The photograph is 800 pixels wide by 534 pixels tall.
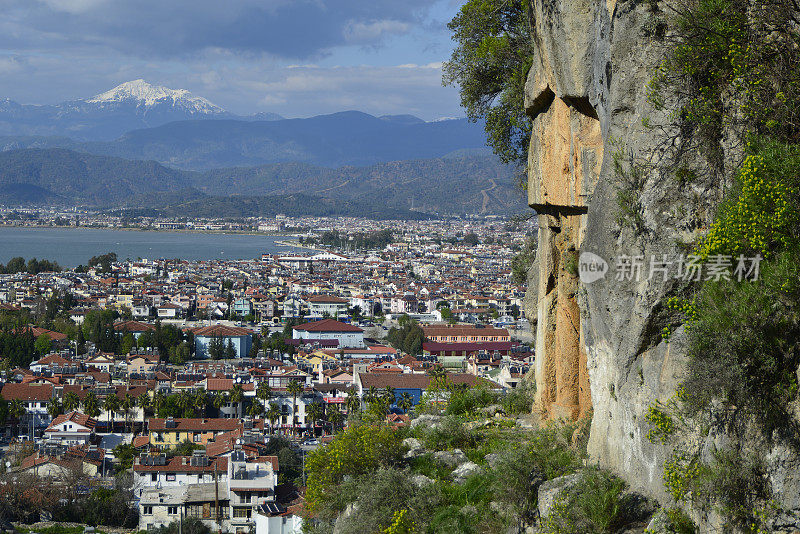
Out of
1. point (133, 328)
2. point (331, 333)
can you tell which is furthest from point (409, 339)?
point (133, 328)

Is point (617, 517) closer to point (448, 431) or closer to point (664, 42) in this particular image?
point (664, 42)

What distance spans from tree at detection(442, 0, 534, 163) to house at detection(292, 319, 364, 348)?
37453mm

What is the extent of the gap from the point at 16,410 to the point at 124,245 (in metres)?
95.1

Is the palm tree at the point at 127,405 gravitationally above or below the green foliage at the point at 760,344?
below

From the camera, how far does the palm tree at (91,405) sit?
3003cm

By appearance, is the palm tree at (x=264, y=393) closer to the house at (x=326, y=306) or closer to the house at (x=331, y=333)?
the house at (x=331, y=333)

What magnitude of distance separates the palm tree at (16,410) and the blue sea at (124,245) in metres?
61.5

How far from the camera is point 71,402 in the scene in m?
30.8

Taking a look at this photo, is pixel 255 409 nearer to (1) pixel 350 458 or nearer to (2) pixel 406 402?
(2) pixel 406 402

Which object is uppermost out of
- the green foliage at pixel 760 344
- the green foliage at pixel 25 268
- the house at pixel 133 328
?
the green foliage at pixel 760 344

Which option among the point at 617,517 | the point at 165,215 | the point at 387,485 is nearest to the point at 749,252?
the point at 617,517

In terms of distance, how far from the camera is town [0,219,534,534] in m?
21.9

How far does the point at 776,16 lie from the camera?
5062 millimetres

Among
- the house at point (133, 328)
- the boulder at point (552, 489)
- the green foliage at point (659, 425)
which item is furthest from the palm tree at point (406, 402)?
the house at point (133, 328)
